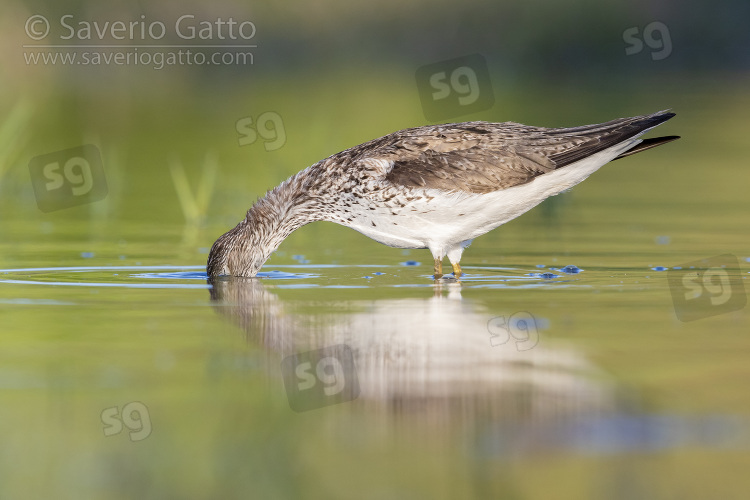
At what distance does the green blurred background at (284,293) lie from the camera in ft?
19.5

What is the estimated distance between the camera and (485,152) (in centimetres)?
1108

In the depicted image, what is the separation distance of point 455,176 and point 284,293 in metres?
1.68

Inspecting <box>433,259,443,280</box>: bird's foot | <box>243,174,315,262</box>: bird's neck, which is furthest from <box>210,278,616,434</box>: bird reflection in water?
<box>243,174,315,262</box>: bird's neck

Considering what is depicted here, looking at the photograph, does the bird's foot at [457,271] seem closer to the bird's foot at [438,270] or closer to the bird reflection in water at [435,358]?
the bird's foot at [438,270]

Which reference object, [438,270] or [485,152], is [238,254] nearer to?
[438,270]

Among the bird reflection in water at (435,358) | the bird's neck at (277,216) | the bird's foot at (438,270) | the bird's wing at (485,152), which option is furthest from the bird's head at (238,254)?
the bird's foot at (438,270)

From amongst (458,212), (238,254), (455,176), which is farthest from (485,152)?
(238,254)

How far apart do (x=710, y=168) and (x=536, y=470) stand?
45.9 ft

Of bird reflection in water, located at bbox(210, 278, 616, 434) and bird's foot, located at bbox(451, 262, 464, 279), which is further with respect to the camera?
bird's foot, located at bbox(451, 262, 464, 279)

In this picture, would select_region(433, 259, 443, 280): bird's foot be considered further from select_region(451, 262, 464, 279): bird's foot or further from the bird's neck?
the bird's neck

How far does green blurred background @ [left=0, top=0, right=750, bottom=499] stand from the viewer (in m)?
5.93

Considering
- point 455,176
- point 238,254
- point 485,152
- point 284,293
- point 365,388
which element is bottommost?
point 365,388

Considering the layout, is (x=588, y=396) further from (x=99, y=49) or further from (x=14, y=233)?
(x=99, y=49)

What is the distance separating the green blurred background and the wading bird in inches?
19.8
